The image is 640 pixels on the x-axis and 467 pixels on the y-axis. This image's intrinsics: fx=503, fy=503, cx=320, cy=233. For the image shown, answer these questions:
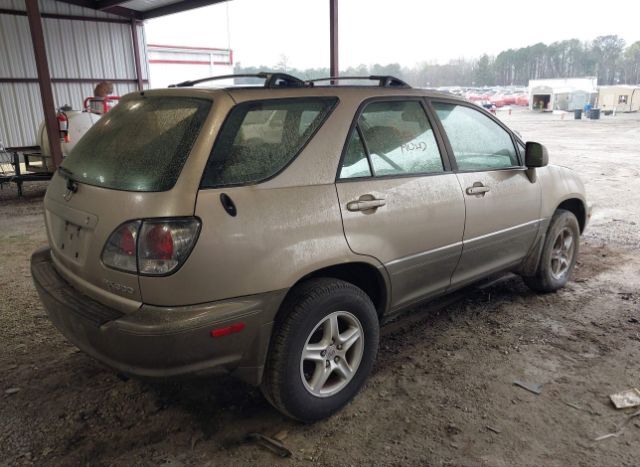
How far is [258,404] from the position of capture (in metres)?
2.82

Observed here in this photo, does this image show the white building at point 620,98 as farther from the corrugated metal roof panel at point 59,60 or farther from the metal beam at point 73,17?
the metal beam at point 73,17

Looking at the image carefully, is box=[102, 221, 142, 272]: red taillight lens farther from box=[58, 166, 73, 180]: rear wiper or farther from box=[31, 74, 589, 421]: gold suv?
box=[58, 166, 73, 180]: rear wiper

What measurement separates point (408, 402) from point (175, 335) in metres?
1.43

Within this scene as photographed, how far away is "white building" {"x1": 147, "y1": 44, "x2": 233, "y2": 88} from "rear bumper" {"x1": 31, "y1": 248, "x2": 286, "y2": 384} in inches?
984

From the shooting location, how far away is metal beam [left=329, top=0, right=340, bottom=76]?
939 cm

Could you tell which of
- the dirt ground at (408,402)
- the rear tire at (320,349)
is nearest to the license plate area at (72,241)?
the dirt ground at (408,402)

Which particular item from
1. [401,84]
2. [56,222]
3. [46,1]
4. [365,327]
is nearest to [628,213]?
[401,84]

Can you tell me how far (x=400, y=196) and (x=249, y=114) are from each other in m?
0.98

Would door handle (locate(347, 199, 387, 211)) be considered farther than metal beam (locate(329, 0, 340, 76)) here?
No

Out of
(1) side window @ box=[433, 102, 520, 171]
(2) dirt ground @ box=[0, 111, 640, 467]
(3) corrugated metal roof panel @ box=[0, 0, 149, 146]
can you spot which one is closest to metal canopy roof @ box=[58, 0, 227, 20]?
(3) corrugated metal roof panel @ box=[0, 0, 149, 146]

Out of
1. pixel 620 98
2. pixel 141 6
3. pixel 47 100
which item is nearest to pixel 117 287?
pixel 47 100

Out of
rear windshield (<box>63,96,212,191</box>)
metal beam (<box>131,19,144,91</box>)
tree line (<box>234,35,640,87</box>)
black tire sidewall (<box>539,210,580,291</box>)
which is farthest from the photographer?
tree line (<box>234,35,640,87</box>)

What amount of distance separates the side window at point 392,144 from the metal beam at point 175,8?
1056 centimetres

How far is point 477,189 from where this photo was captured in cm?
334
